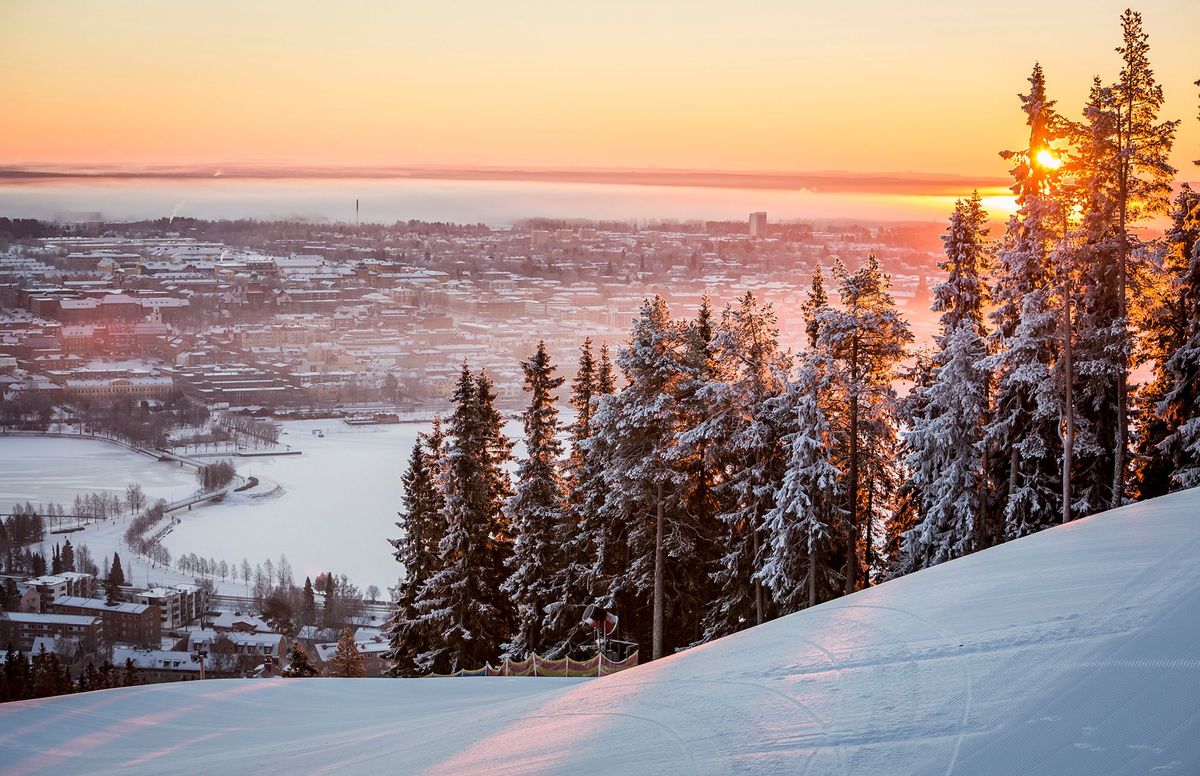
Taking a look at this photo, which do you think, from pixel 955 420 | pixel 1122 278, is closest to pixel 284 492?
pixel 955 420

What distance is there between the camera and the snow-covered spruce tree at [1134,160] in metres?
20.0

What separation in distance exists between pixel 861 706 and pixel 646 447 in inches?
553

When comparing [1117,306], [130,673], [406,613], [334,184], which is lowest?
[130,673]

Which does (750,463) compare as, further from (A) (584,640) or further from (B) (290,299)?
(B) (290,299)

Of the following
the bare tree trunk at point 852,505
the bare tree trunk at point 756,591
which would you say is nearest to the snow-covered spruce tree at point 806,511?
the bare tree trunk at point 852,505

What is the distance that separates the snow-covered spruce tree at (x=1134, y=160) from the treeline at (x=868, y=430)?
5 cm

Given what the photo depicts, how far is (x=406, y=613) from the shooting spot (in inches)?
1102

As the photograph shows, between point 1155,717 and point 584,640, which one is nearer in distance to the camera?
point 1155,717

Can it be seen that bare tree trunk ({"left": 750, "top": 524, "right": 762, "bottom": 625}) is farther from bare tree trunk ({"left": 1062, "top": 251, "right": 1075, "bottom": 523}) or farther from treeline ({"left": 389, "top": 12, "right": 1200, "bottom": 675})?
bare tree trunk ({"left": 1062, "top": 251, "right": 1075, "bottom": 523})

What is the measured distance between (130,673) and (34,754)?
693 inches

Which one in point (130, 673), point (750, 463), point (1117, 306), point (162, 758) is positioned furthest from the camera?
point (130, 673)

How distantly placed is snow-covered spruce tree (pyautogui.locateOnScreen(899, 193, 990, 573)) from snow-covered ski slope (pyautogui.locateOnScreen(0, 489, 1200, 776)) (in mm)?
5719

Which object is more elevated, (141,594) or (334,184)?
(334,184)

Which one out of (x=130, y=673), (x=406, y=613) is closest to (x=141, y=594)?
(x=130, y=673)
